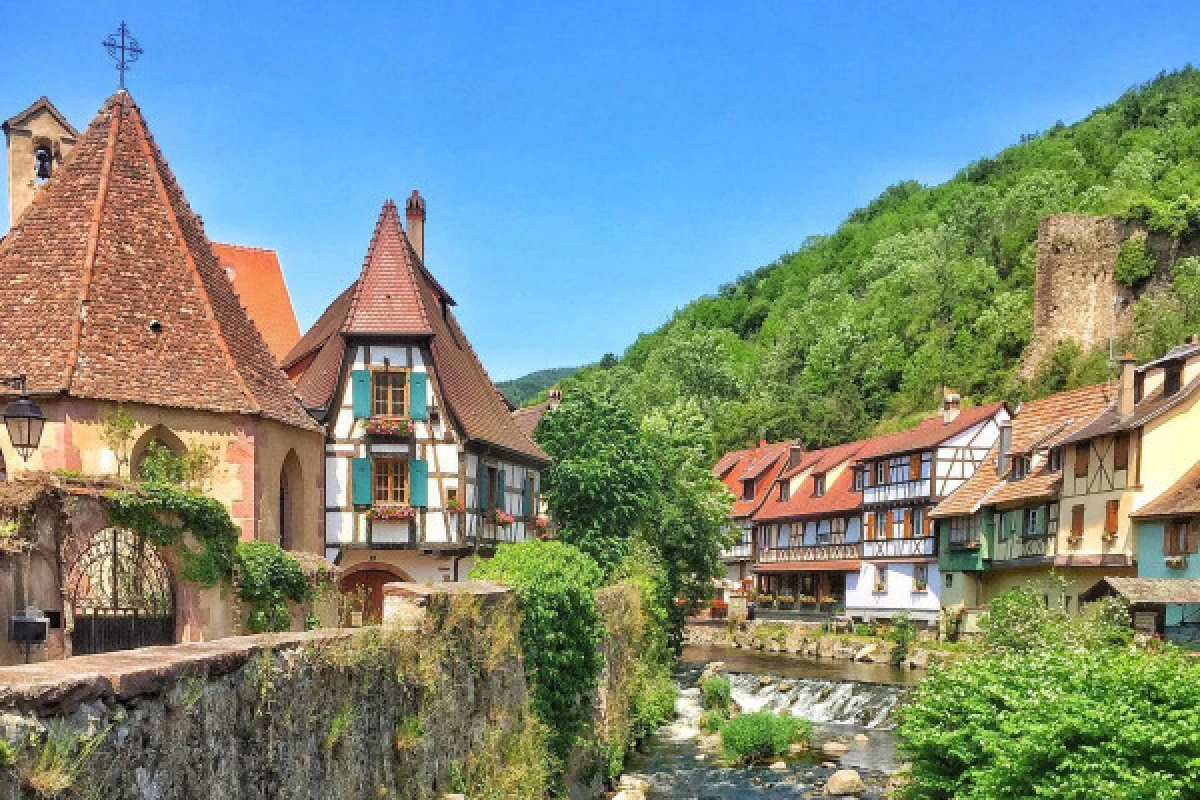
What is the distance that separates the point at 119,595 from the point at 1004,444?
1405 inches

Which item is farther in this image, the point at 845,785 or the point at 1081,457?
the point at 1081,457

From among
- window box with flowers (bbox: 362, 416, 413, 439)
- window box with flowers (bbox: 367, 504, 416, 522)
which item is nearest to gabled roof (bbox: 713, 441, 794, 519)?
window box with flowers (bbox: 367, 504, 416, 522)

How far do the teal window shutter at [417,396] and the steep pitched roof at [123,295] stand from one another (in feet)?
20.0

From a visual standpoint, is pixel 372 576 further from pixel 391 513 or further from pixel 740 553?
pixel 740 553

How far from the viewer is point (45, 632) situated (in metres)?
10.1

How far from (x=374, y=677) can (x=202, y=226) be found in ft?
47.0

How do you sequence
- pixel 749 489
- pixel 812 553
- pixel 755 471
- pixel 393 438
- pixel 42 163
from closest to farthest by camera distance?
pixel 42 163 < pixel 393 438 < pixel 812 553 < pixel 755 471 < pixel 749 489

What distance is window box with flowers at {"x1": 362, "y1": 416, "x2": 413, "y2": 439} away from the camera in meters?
25.5

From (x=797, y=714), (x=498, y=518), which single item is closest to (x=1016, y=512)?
(x=797, y=714)

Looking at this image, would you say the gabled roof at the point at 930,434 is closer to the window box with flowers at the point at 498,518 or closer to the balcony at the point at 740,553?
the balcony at the point at 740,553

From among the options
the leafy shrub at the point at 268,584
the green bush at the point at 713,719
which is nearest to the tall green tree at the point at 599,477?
the green bush at the point at 713,719

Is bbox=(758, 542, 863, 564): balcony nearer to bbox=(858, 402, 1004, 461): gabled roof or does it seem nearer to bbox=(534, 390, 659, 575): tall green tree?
bbox=(858, 402, 1004, 461): gabled roof

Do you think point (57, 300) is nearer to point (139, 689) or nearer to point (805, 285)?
point (139, 689)

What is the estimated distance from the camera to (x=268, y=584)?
1516 centimetres
